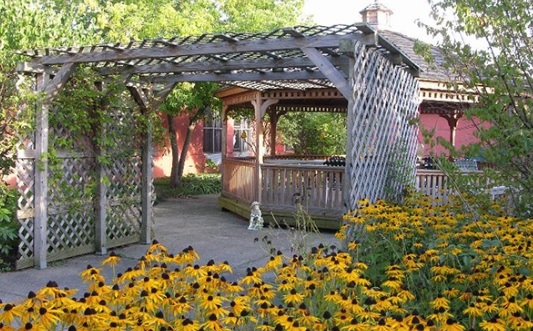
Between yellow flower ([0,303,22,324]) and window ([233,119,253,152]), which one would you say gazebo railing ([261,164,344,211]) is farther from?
window ([233,119,253,152])

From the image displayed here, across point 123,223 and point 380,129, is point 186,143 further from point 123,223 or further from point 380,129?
point 380,129

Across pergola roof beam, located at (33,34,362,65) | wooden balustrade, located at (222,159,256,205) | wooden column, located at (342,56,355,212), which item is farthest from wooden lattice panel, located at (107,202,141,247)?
wooden column, located at (342,56,355,212)

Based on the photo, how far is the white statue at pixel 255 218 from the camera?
959 cm

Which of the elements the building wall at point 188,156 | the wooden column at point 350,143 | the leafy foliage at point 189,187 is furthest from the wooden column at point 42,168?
the building wall at point 188,156

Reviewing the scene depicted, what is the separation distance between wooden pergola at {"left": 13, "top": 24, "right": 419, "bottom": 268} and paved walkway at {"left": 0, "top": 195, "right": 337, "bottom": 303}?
28 cm

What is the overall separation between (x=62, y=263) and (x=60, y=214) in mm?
588

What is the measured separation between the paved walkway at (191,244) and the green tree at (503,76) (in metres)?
1.68

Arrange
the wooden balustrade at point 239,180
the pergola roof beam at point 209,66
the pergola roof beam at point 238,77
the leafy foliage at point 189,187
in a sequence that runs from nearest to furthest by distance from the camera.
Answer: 1. the pergola roof beam at point 209,66
2. the pergola roof beam at point 238,77
3. the wooden balustrade at point 239,180
4. the leafy foliage at point 189,187

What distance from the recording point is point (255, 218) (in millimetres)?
9680

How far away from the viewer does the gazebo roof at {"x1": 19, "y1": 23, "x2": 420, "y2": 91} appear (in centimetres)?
532

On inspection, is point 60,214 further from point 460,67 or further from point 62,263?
point 460,67

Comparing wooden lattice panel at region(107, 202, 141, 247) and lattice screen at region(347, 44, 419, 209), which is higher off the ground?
lattice screen at region(347, 44, 419, 209)

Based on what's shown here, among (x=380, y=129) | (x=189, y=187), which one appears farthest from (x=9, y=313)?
(x=189, y=187)

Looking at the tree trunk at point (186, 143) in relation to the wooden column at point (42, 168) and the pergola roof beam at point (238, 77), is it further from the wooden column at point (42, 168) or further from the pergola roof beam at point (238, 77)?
the wooden column at point (42, 168)
